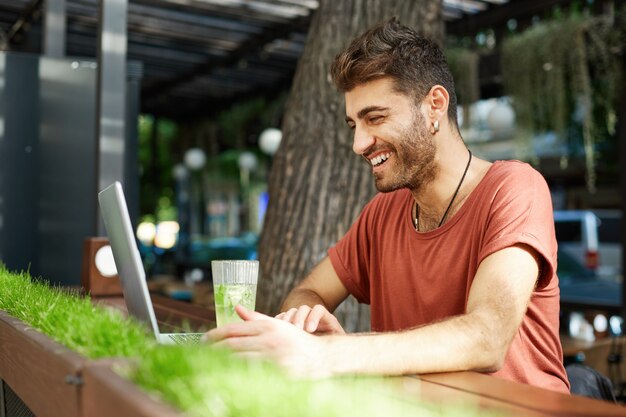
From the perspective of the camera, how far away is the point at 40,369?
131 cm

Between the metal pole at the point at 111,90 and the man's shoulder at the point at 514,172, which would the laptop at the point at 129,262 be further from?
the metal pole at the point at 111,90

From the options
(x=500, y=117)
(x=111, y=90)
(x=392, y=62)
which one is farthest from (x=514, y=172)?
(x=500, y=117)

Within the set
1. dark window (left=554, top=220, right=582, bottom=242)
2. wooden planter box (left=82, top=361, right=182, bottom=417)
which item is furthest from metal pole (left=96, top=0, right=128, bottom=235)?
dark window (left=554, top=220, right=582, bottom=242)

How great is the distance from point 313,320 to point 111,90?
2.29 m

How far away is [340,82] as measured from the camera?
6.53 feet

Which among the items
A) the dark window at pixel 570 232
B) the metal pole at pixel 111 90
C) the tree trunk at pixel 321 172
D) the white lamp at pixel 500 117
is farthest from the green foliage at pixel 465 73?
the dark window at pixel 570 232

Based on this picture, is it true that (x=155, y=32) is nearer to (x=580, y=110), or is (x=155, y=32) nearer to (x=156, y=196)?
(x=580, y=110)

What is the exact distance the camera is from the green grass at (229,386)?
0.86 meters

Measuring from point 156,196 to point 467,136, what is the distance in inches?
342

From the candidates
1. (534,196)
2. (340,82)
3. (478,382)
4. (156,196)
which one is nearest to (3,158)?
(340,82)

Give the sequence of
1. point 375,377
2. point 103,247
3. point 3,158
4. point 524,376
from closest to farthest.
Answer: point 375,377, point 524,376, point 103,247, point 3,158

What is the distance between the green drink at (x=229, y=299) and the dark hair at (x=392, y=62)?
66 cm

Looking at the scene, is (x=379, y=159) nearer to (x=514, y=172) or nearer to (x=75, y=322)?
(x=514, y=172)

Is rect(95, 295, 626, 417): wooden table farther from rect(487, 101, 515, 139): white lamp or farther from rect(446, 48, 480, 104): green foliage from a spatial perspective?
rect(446, 48, 480, 104): green foliage
